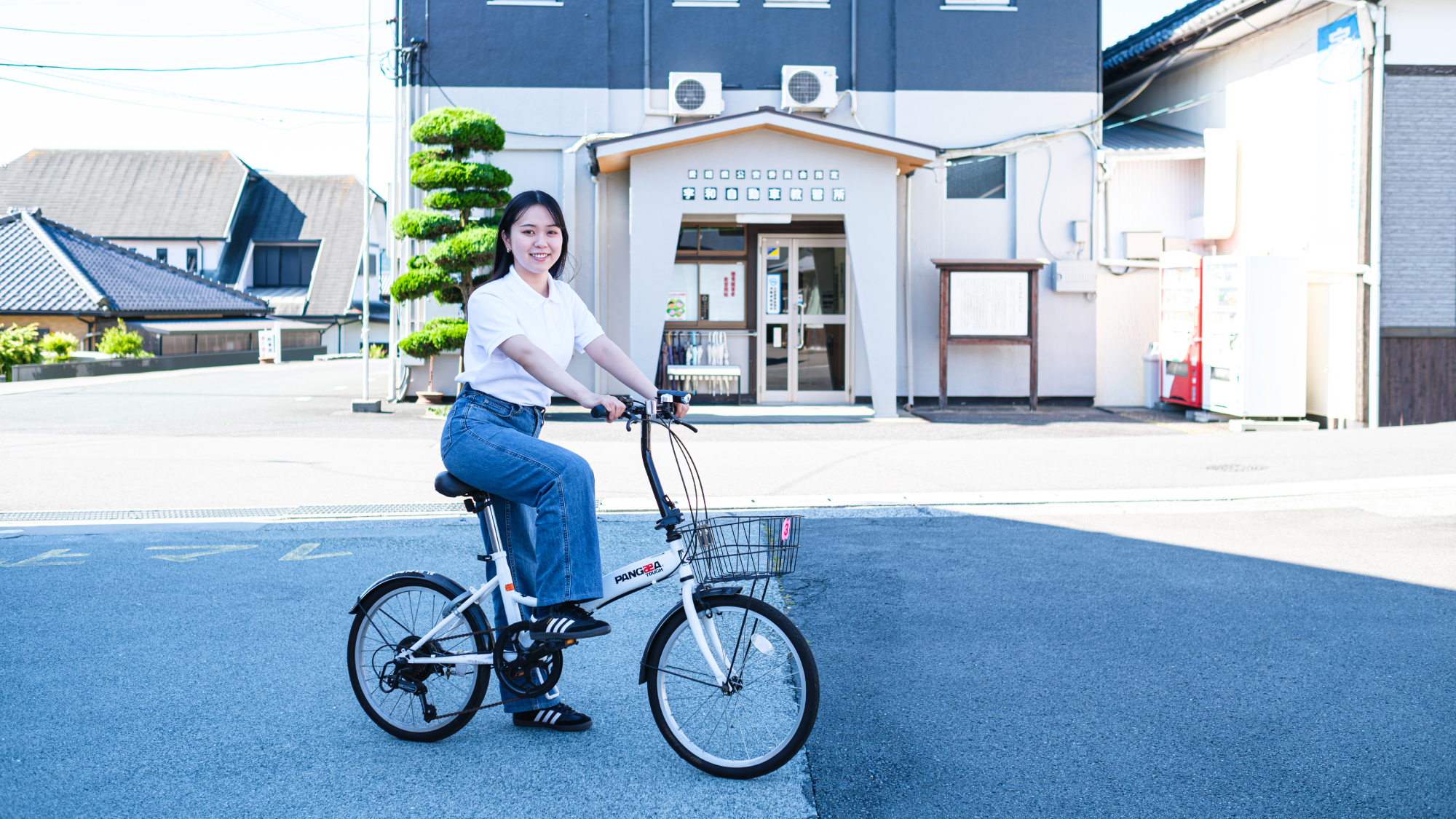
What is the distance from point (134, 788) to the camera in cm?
370

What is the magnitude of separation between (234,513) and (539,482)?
6.07 meters

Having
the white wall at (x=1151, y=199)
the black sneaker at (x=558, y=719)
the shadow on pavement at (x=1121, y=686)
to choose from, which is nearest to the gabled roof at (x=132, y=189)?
the white wall at (x=1151, y=199)

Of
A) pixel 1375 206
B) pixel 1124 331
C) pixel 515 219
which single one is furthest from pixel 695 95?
Answer: pixel 515 219

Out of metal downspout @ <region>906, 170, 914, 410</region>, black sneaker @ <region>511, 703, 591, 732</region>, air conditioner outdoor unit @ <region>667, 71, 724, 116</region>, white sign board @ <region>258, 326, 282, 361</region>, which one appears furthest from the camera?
white sign board @ <region>258, 326, 282, 361</region>

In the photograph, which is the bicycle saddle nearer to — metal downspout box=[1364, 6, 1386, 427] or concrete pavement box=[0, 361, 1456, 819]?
concrete pavement box=[0, 361, 1456, 819]

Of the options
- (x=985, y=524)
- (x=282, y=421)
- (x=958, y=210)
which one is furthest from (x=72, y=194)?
(x=985, y=524)

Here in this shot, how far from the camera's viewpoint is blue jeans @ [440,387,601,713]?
3.73 m

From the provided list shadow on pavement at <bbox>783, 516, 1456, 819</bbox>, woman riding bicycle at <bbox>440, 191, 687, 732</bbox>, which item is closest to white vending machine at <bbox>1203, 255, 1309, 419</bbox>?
shadow on pavement at <bbox>783, 516, 1456, 819</bbox>

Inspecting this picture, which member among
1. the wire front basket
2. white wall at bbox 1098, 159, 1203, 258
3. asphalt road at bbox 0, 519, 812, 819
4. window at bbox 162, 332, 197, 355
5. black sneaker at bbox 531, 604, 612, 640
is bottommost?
asphalt road at bbox 0, 519, 812, 819

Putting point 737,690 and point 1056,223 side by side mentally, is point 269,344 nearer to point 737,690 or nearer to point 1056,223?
point 1056,223

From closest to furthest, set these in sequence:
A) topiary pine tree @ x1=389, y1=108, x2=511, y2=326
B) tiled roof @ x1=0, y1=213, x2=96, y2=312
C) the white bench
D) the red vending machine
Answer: topiary pine tree @ x1=389, y1=108, x2=511, y2=326 < the red vending machine < the white bench < tiled roof @ x1=0, y1=213, x2=96, y2=312

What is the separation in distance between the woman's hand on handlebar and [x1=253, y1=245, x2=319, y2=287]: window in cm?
4729

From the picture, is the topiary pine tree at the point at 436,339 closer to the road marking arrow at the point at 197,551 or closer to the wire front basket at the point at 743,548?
the road marking arrow at the point at 197,551

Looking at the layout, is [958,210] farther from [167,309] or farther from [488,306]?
[167,309]
